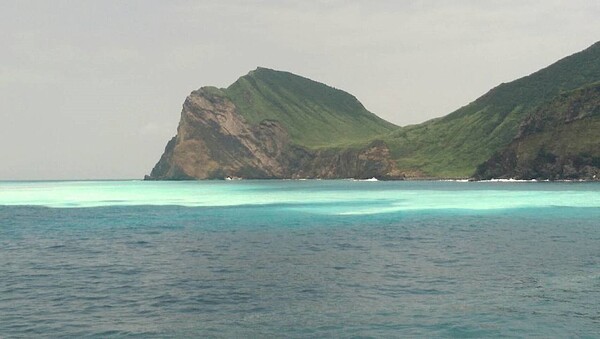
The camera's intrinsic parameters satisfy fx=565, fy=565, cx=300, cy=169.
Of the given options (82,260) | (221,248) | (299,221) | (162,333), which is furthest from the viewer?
(299,221)

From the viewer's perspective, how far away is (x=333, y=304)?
26.7 m

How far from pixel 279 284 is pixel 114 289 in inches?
358

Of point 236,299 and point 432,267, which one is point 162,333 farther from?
point 432,267

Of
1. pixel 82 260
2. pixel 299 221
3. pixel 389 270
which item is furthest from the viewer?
pixel 299 221

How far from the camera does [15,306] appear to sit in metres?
27.2

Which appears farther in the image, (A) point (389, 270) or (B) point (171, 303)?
(A) point (389, 270)

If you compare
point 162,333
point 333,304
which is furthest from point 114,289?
point 333,304

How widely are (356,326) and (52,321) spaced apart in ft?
42.6

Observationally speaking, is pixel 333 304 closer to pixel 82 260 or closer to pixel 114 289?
pixel 114 289

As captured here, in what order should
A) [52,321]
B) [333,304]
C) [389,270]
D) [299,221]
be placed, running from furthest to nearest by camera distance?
[299,221] < [389,270] < [333,304] < [52,321]

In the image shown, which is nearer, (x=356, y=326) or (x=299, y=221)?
(x=356, y=326)

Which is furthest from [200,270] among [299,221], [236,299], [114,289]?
[299,221]

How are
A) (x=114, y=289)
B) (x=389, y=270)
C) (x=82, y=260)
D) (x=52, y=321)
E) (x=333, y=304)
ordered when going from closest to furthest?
(x=52, y=321) < (x=333, y=304) < (x=114, y=289) < (x=389, y=270) < (x=82, y=260)

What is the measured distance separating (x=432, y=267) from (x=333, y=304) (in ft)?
39.7
